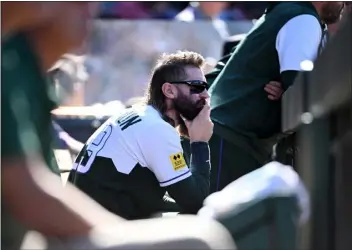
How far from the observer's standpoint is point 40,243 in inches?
51.3

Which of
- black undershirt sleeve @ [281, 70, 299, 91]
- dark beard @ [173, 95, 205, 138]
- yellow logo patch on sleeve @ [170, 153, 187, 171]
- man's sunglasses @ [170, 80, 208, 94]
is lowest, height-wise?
yellow logo patch on sleeve @ [170, 153, 187, 171]

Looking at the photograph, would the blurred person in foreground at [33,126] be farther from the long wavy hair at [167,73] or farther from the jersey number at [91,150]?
the long wavy hair at [167,73]

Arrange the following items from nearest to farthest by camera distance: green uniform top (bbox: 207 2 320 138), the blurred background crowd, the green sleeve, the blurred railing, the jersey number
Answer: the green sleeve, the jersey number, green uniform top (bbox: 207 2 320 138), the blurred background crowd, the blurred railing

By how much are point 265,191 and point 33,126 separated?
388mm

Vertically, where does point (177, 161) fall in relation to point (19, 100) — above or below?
below

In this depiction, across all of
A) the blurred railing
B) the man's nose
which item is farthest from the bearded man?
the blurred railing

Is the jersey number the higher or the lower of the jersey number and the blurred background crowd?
the lower

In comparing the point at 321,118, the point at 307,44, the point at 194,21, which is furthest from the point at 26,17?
the point at 194,21

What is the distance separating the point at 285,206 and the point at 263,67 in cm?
189

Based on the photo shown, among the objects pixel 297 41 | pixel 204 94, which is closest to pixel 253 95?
pixel 204 94

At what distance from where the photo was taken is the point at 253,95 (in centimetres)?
313

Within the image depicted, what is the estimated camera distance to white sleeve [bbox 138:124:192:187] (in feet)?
9.09

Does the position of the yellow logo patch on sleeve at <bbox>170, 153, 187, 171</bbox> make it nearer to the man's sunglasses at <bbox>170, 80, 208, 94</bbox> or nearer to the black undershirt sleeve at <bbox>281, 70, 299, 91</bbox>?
the man's sunglasses at <bbox>170, 80, 208, 94</bbox>

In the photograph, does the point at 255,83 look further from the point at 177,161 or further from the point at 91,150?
the point at 91,150
